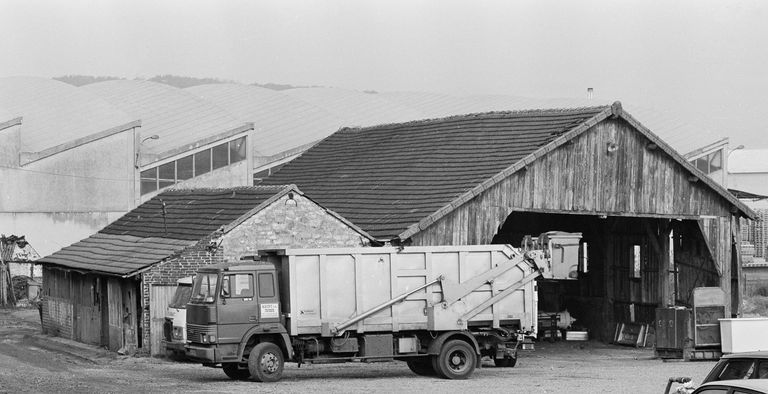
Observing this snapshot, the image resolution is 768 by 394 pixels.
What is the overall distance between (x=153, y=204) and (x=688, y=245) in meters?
16.5

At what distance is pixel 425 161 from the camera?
125ft

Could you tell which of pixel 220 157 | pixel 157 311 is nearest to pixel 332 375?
pixel 157 311

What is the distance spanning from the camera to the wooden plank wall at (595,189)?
3372 centimetres

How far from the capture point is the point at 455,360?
90.0ft

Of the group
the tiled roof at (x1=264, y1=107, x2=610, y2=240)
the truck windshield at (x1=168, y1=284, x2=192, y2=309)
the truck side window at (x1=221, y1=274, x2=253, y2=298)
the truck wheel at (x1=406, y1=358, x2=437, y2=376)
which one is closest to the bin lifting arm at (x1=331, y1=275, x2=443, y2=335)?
the truck wheel at (x1=406, y1=358, x2=437, y2=376)

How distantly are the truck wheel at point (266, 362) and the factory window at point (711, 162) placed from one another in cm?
4612

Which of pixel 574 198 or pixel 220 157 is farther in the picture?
pixel 220 157

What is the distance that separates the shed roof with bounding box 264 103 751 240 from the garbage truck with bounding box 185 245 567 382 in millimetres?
4905

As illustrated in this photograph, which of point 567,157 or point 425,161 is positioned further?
point 425,161

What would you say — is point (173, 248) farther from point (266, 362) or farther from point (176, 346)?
point (266, 362)

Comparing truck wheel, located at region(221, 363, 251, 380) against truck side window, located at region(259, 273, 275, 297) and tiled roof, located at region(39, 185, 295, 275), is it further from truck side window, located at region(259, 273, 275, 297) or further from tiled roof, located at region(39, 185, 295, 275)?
tiled roof, located at region(39, 185, 295, 275)

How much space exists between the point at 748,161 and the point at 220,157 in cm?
4615

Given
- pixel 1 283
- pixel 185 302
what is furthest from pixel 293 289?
pixel 1 283

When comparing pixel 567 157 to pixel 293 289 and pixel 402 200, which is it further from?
pixel 293 289
